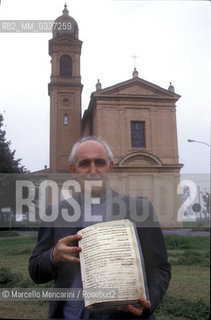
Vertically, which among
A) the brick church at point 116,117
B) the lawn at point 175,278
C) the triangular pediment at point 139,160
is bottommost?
the lawn at point 175,278

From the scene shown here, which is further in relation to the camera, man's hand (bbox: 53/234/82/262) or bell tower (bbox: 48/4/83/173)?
bell tower (bbox: 48/4/83/173)

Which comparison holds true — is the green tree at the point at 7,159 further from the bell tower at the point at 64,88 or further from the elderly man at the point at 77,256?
the elderly man at the point at 77,256

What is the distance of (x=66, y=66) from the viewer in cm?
97

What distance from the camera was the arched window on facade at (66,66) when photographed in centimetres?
98

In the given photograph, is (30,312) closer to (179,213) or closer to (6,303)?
(6,303)

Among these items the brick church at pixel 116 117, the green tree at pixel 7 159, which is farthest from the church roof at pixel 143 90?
the green tree at pixel 7 159

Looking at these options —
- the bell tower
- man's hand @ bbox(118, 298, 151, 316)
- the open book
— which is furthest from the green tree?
man's hand @ bbox(118, 298, 151, 316)

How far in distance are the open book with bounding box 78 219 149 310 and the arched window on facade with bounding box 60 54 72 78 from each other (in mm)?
591

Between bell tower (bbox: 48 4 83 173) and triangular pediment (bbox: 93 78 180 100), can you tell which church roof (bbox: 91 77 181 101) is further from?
bell tower (bbox: 48 4 83 173)

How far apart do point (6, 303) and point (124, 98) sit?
2.34ft

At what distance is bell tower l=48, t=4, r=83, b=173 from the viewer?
938 millimetres

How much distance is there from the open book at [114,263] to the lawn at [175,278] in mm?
220

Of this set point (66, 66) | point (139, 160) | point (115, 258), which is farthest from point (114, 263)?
point (66, 66)

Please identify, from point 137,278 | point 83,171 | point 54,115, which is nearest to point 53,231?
point 83,171
